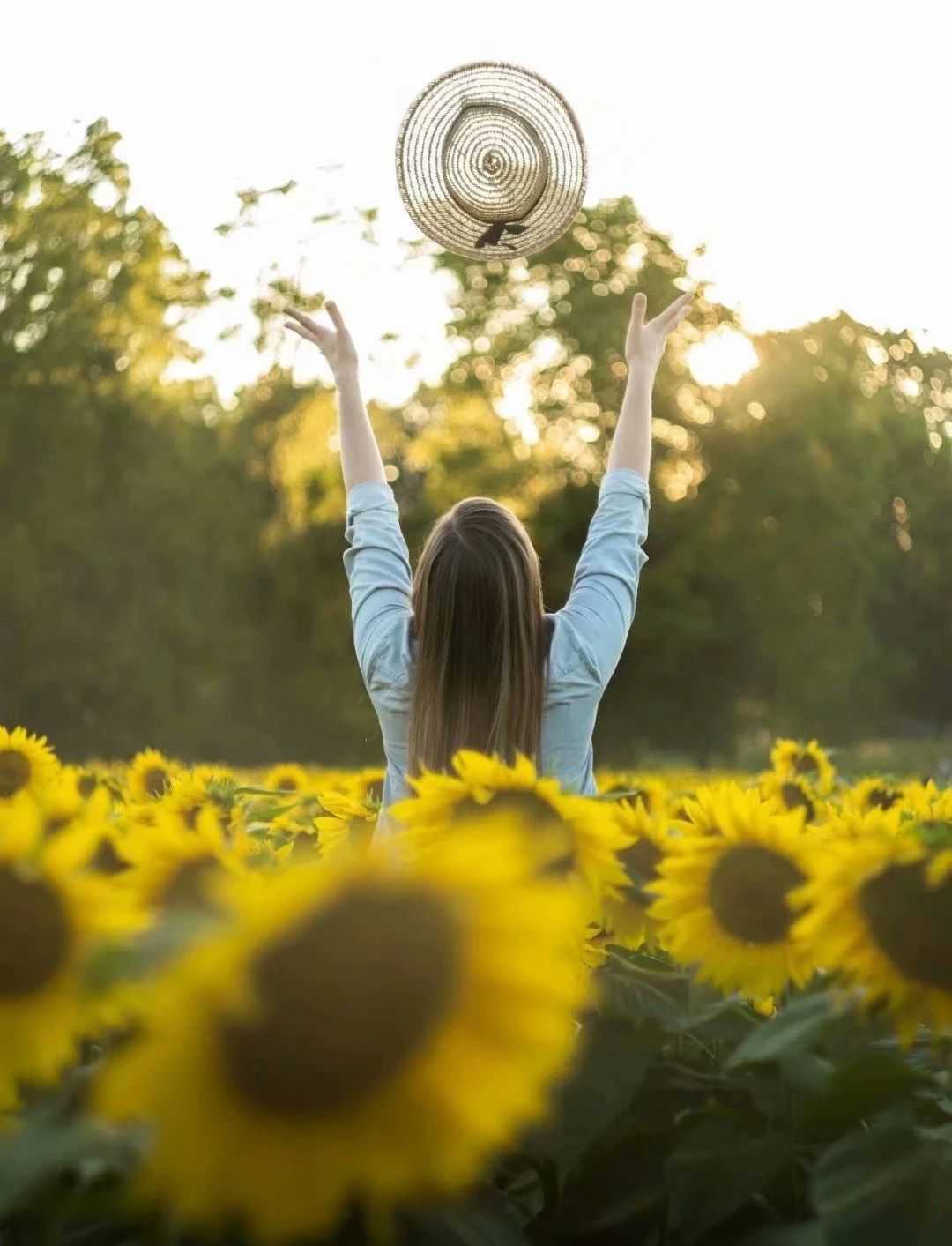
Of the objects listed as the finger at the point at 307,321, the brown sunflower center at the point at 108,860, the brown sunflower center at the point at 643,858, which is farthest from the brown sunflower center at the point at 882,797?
the brown sunflower center at the point at 108,860

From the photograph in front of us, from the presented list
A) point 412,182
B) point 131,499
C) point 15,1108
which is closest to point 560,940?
point 15,1108

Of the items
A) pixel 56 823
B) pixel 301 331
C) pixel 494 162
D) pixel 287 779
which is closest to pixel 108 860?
pixel 56 823

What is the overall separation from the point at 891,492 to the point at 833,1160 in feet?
93.5

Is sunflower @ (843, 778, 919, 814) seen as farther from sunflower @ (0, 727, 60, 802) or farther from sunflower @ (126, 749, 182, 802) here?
sunflower @ (126, 749, 182, 802)

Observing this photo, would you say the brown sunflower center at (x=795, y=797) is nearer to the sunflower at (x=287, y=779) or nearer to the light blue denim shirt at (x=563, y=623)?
the light blue denim shirt at (x=563, y=623)

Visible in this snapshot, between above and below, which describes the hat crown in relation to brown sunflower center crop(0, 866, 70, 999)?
above

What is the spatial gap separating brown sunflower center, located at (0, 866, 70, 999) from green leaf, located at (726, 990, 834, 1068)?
51 cm

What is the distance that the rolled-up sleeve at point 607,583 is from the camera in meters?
2.64

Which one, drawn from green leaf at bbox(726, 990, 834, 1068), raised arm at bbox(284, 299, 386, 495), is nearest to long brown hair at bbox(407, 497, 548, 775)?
raised arm at bbox(284, 299, 386, 495)

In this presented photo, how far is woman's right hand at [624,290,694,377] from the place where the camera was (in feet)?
10.4

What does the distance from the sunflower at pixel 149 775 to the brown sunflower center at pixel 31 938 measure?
3041 mm

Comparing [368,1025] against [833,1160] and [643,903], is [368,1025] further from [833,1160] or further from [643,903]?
[643,903]

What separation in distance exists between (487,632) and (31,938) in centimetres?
169

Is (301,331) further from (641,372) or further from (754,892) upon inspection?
(754,892)
